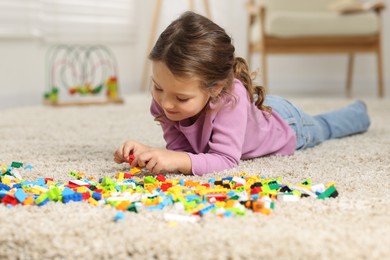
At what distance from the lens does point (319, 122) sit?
Answer: 1854 mm

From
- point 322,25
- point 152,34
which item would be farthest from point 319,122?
point 152,34

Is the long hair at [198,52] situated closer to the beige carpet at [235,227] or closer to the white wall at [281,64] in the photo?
the beige carpet at [235,227]

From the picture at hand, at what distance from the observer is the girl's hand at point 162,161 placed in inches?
48.3

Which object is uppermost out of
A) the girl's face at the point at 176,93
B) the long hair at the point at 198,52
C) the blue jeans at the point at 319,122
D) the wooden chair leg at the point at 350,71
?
the long hair at the point at 198,52

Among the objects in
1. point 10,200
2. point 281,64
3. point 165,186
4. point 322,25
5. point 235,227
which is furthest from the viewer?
point 281,64

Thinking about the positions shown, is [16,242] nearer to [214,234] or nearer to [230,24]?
[214,234]

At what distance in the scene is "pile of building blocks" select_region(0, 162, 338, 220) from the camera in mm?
960

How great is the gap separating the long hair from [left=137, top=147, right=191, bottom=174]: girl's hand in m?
0.16

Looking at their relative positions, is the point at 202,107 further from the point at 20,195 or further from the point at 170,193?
the point at 20,195

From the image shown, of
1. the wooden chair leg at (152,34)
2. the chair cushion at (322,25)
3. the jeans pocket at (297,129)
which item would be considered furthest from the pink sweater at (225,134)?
the wooden chair leg at (152,34)

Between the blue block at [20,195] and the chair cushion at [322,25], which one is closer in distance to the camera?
the blue block at [20,195]

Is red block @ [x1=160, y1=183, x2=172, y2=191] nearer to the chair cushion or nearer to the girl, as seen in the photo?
the girl

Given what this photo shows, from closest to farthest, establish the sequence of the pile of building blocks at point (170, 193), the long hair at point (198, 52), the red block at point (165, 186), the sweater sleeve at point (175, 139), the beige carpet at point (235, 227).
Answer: the beige carpet at point (235, 227) < the pile of building blocks at point (170, 193) < the red block at point (165, 186) < the long hair at point (198, 52) < the sweater sleeve at point (175, 139)

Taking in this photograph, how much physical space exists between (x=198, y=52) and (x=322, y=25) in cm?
256
